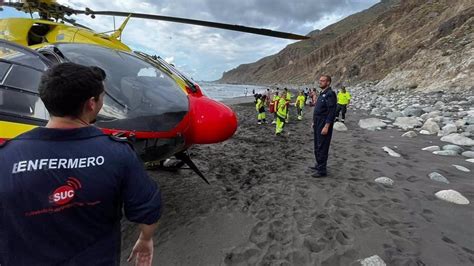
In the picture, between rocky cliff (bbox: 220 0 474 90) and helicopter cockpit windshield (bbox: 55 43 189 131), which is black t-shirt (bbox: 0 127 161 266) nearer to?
helicopter cockpit windshield (bbox: 55 43 189 131)

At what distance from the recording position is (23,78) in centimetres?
334

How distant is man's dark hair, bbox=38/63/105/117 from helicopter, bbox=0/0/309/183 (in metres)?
1.77

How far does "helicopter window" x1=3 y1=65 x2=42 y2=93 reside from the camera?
326 centimetres

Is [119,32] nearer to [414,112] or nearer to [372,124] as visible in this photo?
[372,124]

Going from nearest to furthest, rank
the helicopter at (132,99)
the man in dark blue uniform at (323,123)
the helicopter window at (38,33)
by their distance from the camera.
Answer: the helicopter at (132,99) < the helicopter window at (38,33) < the man in dark blue uniform at (323,123)

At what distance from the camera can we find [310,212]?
431 cm

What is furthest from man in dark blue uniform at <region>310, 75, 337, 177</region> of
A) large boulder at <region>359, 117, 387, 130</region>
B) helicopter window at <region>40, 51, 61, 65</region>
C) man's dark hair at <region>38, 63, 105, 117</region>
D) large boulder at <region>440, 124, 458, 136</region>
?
large boulder at <region>359, 117, 387, 130</region>

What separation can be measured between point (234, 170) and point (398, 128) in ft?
24.3

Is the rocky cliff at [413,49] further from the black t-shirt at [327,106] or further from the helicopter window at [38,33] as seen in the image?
the helicopter window at [38,33]

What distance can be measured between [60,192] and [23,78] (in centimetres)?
259

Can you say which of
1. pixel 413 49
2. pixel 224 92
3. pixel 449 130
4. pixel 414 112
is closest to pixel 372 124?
pixel 449 130

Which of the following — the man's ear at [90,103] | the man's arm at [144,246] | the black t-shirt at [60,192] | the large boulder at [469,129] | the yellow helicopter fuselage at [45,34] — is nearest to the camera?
the black t-shirt at [60,192]

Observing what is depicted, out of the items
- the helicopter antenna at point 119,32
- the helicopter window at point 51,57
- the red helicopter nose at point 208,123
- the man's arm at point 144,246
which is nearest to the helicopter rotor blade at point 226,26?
the helicopter antenna at point 119,32

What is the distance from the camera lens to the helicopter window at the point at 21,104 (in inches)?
121
